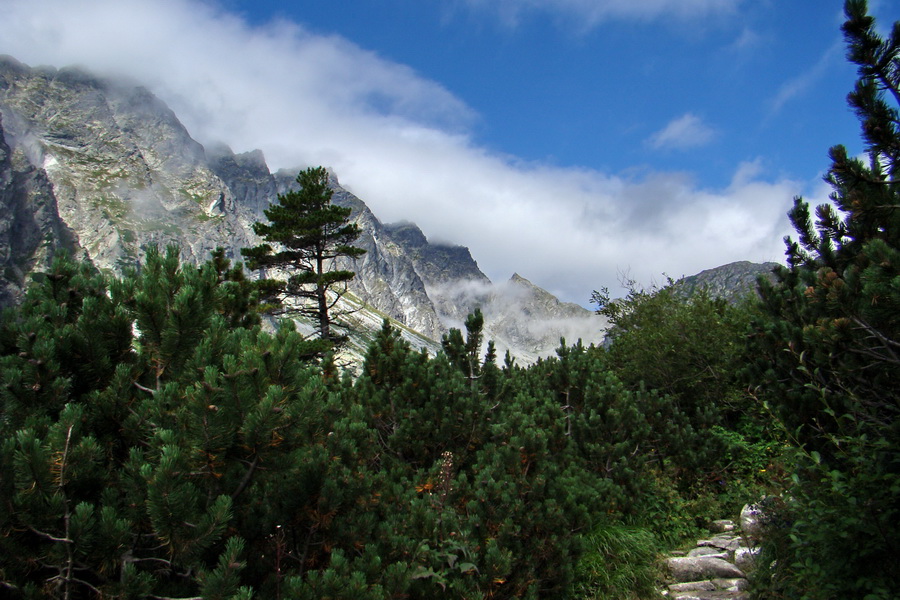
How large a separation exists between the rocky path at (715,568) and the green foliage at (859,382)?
86 centimetres

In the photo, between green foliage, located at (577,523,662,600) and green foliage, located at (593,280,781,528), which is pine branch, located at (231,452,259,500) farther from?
green foliage, located at (593,280,781,528)

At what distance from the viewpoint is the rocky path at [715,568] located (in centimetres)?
579

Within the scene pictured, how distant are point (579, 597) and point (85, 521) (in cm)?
523

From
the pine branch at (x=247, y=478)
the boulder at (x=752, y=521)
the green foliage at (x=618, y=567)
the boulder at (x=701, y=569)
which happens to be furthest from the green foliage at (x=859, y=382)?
the pine branch at (x=247, y=478)

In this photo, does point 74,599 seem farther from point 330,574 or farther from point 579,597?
point 579,597

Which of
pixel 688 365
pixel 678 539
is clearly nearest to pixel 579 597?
pixel 678 539

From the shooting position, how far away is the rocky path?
5.79 metres

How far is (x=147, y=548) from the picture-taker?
2.96 m

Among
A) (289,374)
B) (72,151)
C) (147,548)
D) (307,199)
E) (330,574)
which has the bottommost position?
(330,574)

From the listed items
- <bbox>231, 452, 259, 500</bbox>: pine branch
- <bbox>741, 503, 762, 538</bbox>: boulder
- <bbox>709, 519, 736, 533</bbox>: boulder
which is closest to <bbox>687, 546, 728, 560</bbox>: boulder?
<bbox>741, 503, 762, 538</bbox>: boulder

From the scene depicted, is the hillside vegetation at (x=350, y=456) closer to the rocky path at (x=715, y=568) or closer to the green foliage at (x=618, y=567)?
the green foliage at (x=618, y=567)

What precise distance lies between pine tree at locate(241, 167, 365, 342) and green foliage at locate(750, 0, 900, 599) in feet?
57.2

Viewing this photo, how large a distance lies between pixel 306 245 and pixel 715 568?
61.8 ft

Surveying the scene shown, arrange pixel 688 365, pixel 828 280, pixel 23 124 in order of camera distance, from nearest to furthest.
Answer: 1. pixel 828 280
2. pixel 688 365
3. pixel 23 124
